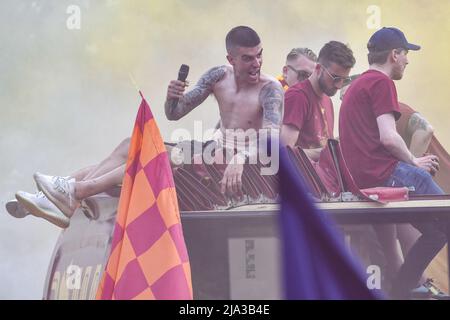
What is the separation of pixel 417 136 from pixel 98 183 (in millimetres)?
1511

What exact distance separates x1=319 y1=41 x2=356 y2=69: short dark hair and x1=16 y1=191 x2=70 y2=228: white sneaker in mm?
1419

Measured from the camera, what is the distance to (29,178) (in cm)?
460

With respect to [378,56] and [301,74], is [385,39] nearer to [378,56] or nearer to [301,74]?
[378,56]

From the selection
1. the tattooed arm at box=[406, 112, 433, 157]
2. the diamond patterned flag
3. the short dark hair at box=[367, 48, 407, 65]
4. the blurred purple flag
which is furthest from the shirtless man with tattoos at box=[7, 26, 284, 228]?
the blurred purple flag

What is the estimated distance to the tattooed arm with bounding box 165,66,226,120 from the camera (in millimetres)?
4656

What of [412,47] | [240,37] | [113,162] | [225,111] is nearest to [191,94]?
[225,111]

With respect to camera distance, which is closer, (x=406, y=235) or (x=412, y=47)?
(x=406, y=235)

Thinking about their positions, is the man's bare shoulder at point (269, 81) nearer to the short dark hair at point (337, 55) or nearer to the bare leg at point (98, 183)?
the short dark hair at point (337, 55)

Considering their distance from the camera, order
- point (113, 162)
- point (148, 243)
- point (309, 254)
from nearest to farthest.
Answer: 1. point (309, 254)
2. point (148, 243)
3. point (113, 162)

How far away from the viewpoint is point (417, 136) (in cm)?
473

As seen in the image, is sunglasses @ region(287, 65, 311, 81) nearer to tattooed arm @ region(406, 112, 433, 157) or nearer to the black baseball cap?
the black baseball cap

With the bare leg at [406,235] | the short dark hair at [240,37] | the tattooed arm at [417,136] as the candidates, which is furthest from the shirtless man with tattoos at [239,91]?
the bare leg at [406,235]

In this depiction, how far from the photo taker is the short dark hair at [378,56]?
4.75 m

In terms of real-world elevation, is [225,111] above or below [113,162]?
above
